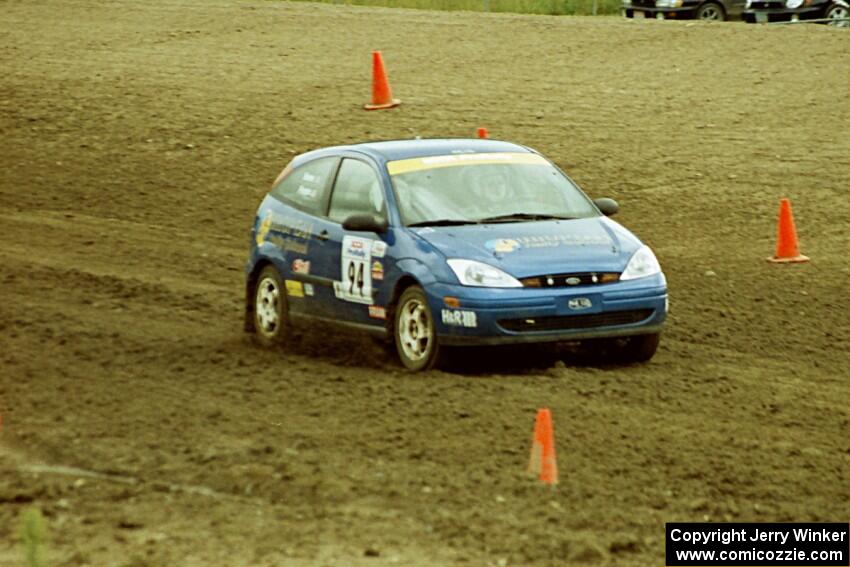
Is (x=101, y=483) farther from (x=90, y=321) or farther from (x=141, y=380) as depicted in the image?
(x=90, y=321)

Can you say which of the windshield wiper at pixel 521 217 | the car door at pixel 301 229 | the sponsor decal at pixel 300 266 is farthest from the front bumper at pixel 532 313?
the sponsor decal at pixel 300 266

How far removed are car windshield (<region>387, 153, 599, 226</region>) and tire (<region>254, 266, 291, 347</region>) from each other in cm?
140

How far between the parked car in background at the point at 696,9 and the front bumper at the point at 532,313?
71.1ft

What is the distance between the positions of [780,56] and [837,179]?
6527 millimetres

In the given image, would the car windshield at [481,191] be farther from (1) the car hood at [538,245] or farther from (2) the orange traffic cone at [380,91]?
(2) the orange traffic cone at [380,91]

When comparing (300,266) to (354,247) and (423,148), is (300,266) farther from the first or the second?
(423,148)

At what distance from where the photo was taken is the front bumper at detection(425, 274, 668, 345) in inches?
427

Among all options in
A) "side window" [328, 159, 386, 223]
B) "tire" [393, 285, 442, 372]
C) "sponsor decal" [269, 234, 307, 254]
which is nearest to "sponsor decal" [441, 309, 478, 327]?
"tire" [393, 285, 442, 372]

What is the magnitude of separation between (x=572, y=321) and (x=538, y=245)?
0.57m

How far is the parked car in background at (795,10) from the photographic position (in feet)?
103

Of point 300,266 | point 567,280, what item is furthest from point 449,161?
point 567,280

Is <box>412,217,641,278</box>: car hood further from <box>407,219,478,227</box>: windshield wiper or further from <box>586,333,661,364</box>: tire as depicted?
<box>586,333,661,364</box>: tire

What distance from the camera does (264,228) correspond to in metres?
13.1

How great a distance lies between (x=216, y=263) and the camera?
1612 cm
